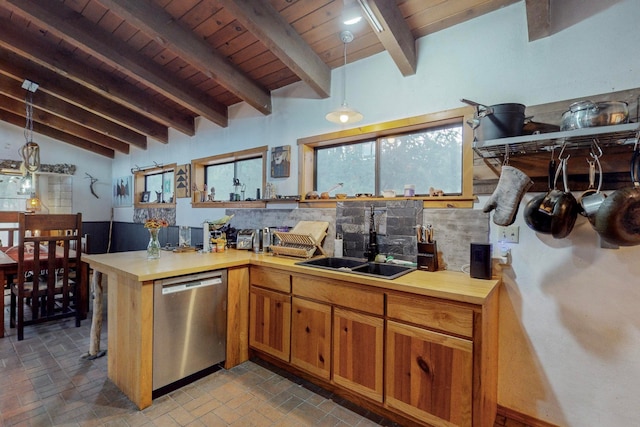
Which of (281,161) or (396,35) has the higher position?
(396,35)

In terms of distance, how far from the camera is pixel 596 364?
62.7 inches

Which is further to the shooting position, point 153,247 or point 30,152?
point 30,152

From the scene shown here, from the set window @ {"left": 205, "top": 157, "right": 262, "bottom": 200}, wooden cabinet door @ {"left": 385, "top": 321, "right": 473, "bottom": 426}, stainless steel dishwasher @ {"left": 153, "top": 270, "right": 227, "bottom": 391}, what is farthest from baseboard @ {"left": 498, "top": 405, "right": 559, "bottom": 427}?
window @ {"left": 205, "top": 157, "right": 262, "bottom": 200}

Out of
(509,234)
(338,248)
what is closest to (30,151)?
(338,248)

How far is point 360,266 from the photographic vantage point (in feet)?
7.06

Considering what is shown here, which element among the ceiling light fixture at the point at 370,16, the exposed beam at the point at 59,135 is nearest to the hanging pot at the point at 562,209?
the ceiling light fixture at the point at 370,16

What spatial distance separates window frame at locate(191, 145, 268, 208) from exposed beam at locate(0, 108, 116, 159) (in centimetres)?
296

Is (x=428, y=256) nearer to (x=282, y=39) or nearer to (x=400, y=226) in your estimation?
(x=400, y=226)

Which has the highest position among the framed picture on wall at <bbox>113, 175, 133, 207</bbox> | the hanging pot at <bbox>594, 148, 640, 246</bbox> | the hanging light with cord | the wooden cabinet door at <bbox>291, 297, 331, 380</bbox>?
the hanging light with cord

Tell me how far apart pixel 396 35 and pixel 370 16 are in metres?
0.26

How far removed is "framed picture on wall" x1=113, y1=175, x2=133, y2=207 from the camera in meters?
5.45

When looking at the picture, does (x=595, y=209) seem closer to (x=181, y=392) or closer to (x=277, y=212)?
(x=277, y=212)

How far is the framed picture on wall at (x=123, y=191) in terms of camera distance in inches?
215

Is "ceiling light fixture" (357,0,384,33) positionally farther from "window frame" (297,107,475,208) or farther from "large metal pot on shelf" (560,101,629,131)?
"large metal pot on shelf" (560,101,629,131)
